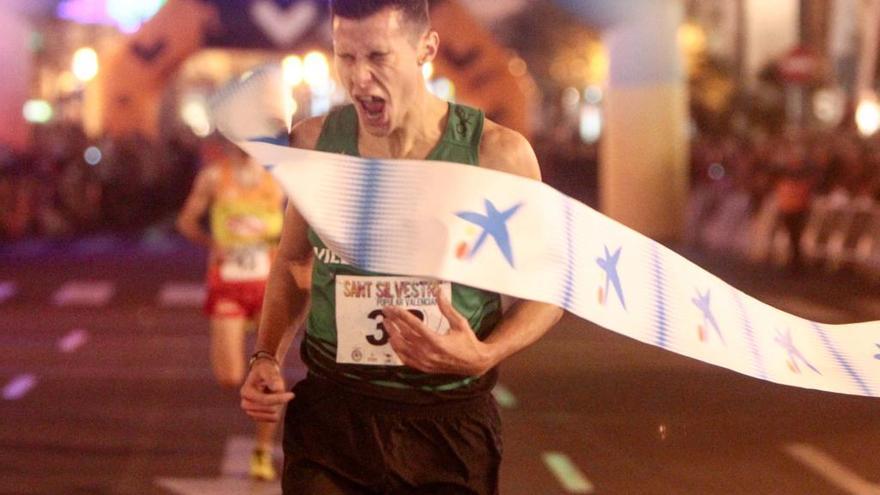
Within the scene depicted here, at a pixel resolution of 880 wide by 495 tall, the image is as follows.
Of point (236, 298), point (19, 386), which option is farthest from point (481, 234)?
point (19, 386)

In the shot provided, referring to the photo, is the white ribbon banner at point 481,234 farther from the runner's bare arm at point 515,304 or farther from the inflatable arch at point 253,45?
the inflatable arch at point 253,45

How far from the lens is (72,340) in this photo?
13844 millimetres

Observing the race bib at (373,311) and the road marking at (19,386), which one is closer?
the race bib at (373,311)

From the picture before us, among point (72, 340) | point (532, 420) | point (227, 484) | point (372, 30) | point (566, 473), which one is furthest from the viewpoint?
point (72, 340)

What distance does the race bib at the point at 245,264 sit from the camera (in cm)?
875

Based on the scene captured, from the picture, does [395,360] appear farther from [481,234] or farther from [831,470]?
[831,470]

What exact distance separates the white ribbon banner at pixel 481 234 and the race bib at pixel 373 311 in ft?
1.36

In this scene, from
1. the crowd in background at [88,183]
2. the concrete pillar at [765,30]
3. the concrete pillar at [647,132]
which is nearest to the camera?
the concrete pillar at [647,132]

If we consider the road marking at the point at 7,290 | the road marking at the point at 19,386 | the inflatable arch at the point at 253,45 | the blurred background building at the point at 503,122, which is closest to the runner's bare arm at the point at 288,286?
the road marking at the point at 19,386

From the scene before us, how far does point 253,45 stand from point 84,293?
27.4 ft

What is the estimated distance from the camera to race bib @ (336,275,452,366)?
139 inches

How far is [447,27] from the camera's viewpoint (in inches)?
966

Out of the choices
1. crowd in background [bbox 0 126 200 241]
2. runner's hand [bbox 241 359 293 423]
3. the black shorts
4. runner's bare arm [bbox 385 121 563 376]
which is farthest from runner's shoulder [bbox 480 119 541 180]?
crowd in background [bbox 0 126 200 241]

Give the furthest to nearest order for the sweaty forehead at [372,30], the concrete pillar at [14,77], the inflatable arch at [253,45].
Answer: the concrete pillar at [14,77] → the inflatable arch at [253,45] → the sweaty forehead at [372,30]
